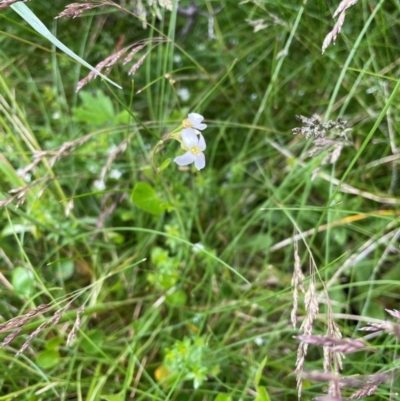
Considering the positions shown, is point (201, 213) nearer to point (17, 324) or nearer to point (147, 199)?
point (147, 199)

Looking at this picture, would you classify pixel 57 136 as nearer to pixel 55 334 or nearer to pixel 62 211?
pixel 62 211

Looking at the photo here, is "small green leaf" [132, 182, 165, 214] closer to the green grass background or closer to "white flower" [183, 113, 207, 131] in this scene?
Answer: the green grass background

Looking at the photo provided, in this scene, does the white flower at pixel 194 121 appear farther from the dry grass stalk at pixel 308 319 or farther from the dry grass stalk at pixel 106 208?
the dry grass stalk at pixel 106 208

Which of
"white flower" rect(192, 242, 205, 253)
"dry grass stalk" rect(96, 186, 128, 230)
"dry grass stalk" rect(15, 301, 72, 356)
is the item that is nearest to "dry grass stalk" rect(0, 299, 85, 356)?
"dry grass stalk" rect(15, 301, 72, 356)

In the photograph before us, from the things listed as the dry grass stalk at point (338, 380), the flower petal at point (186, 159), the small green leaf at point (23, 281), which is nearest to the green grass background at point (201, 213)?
the small green leaf at point (23, 281)

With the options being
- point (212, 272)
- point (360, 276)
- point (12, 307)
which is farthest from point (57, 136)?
point (360, 276)

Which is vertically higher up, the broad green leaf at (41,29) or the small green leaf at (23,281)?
the broad green leaf at (41,29)
